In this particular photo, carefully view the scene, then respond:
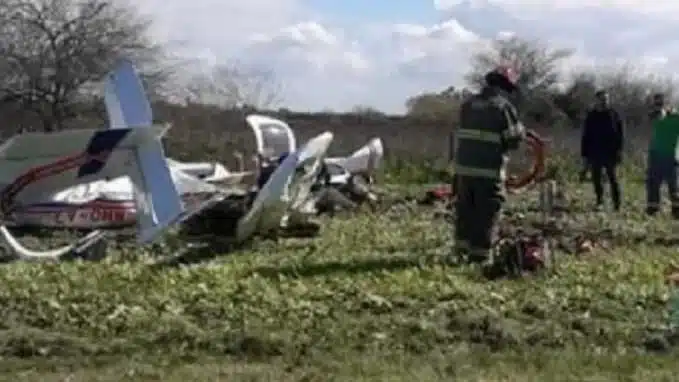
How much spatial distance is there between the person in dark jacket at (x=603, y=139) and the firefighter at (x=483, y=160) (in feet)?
24.0

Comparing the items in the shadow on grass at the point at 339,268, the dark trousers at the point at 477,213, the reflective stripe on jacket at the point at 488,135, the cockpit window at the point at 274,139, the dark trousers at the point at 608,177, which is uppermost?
the reflective stripe on jacket at the point at 488,135

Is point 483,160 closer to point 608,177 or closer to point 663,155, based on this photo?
point 663,155

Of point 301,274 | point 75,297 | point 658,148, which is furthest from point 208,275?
point 658,148

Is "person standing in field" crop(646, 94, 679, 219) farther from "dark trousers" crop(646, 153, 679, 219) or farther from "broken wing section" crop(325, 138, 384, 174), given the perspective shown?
"broken wing section" crop(325, 138, 384, 174)

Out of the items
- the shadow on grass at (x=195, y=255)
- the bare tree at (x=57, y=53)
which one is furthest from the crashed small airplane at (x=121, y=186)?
the bare tree at (x=57, y=53)

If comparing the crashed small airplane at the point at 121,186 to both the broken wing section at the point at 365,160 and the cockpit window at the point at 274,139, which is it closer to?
the cockpit window at the point at 274,139

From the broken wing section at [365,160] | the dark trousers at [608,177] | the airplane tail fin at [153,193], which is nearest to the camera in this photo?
the airplane tail fin at [153,193]

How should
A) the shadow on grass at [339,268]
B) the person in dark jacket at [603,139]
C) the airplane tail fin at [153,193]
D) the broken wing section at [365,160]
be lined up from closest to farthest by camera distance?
1. the shadow on grass at [339,268]
2. the airplane tail fin at [153,193]
3. the person in dark jacket at [603,139]
4. the broken wing section at [365,160]

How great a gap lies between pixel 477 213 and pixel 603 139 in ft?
25.6

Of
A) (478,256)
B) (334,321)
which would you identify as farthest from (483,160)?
(334,321)

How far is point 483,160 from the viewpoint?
1230cm

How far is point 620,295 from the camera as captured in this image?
972 centimetres

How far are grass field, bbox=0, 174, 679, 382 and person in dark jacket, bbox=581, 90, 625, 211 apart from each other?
734 cm

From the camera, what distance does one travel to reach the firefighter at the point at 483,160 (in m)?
12.2
